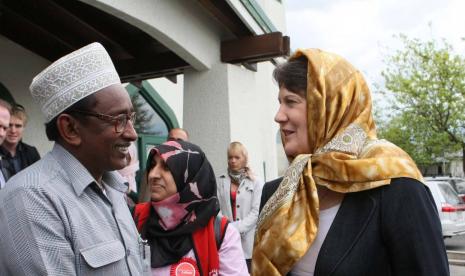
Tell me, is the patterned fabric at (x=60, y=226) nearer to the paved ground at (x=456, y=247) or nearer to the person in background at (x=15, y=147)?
the person in background at (x=15, y=147)

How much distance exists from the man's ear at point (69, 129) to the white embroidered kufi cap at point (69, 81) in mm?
31

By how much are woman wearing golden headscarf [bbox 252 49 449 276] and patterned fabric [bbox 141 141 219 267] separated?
76 cm

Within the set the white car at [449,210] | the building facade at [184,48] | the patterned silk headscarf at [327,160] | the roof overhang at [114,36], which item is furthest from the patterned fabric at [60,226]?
the white car at [449,210]

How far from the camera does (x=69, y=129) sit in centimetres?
182

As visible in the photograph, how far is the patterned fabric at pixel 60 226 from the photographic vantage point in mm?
1561

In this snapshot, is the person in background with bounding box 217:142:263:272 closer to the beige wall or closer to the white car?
the beige wall

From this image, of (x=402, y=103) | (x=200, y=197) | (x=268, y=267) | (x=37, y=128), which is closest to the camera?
(x=268, y=267)

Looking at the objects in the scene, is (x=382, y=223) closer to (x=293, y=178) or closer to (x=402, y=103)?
(x=293, y=178)

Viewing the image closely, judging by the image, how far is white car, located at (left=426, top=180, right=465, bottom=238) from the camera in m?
11.4

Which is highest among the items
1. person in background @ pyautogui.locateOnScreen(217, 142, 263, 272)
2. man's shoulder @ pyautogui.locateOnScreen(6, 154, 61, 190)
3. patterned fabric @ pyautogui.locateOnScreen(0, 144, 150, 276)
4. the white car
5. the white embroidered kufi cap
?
the white embroidered kufi cap

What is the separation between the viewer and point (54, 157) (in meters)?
1.82

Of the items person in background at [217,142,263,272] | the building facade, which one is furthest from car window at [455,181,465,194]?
person in background at [217,142,263,272]

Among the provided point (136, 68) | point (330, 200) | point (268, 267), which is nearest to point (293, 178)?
point (330, 200)

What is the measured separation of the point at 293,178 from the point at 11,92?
5322mm
